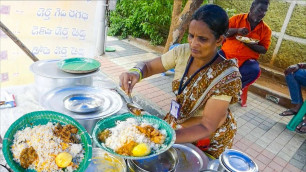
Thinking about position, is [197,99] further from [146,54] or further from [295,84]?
[146,54]

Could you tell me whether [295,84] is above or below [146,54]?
above

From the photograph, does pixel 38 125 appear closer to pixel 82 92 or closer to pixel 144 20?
pixel 82 92

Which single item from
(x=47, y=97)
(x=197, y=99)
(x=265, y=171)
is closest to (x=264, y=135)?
(x=265, y=171)

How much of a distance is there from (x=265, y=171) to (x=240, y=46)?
2324 millimetres

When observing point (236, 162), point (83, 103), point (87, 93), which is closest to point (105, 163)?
point (83, 103)

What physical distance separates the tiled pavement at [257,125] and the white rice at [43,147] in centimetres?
305

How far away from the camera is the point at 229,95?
1544mm

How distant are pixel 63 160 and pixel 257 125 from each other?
4292mm

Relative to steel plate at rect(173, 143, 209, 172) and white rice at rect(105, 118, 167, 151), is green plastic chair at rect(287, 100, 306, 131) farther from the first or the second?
white rice at rect(105, 118, 167, 151)

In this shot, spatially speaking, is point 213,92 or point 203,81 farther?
point 203,81

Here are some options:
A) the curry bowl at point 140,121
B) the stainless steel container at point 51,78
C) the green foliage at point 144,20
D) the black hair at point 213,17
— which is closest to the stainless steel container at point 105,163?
the curry bowl at point 140,121

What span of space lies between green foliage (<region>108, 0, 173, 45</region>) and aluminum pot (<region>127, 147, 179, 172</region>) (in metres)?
6.83

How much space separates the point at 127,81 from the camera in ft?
6.00

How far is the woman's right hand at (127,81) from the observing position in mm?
1817
